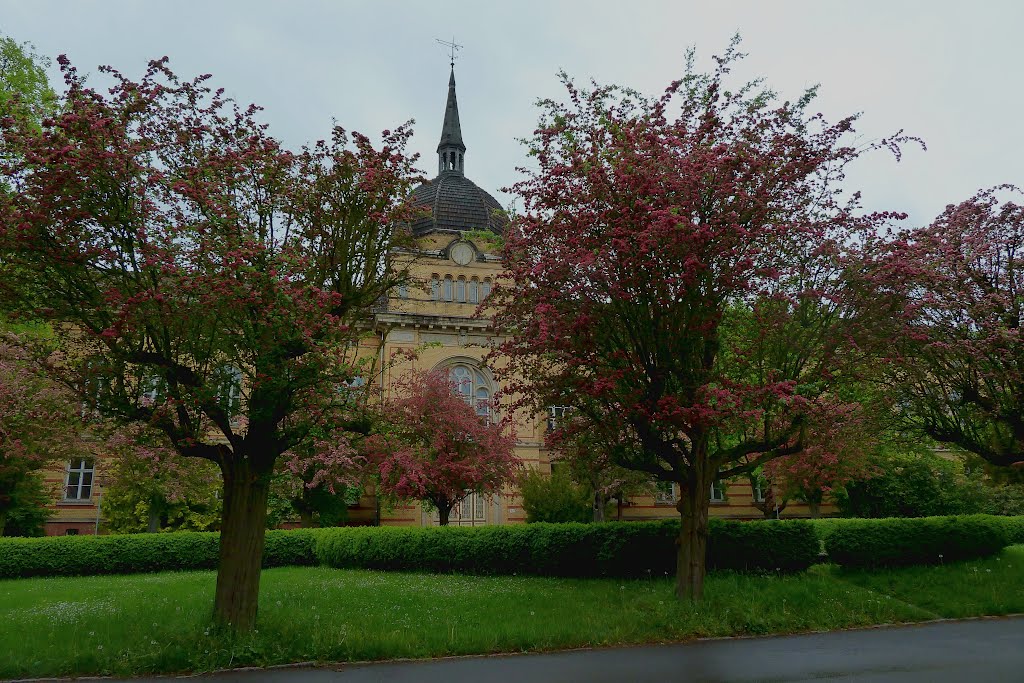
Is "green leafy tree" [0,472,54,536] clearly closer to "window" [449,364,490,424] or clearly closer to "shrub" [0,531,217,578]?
"shrub" [0,531,217,578]

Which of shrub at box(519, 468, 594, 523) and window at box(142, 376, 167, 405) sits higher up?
window at box(142, 376, 167, 405)

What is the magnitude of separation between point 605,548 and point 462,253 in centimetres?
2202

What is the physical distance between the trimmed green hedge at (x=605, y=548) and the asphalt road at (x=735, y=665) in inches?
190

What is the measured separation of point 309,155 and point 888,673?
10.0 metres

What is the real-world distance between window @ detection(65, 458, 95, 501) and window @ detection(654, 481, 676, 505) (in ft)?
78.2

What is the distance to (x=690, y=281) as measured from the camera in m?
11.0

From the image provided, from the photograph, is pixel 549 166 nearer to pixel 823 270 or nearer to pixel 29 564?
pixel 823 270

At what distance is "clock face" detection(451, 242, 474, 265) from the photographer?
3522cm

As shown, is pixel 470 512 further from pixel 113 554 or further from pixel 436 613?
pixel 436 613

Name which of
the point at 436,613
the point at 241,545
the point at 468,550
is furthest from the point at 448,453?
the point at 241,545

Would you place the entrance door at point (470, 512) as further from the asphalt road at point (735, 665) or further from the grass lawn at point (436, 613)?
the asphalt road at point (735, 665)

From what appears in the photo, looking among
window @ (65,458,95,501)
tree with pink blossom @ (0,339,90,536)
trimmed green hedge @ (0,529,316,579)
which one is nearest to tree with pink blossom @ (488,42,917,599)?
tree with pink blossom @ (0,339,90,536)

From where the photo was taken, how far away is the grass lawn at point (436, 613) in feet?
29.0

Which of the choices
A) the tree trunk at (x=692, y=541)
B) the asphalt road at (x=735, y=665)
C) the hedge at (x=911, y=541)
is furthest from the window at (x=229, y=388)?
the hedge at (x=911, y=541)
